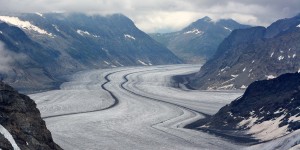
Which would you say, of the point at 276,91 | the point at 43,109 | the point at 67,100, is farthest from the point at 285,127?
the point at 67,100

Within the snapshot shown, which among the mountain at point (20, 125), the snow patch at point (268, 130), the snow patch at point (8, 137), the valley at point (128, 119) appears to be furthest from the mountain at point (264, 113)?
the snow patch at point (8, 137)

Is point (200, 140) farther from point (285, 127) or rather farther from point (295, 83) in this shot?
point (295, 83)

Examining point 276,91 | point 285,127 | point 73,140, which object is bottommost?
point 73,140

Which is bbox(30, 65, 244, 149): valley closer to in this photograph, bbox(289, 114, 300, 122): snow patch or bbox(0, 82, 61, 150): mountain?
bbox(289, 114, 300, 122): snow patch

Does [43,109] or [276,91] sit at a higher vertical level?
[276,91]

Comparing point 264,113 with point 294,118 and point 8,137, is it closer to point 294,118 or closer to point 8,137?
point 294,118

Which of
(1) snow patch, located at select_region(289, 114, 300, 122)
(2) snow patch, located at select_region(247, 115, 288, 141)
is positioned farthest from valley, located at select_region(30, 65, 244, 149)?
(1) snow patch, located at select_region(289, 114, 300, 122)
